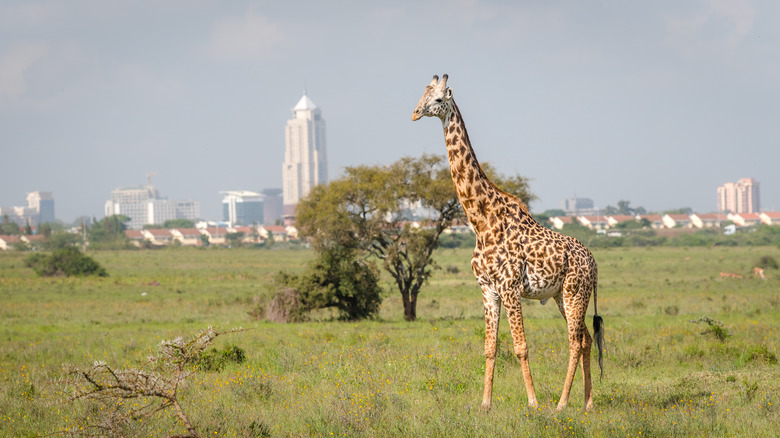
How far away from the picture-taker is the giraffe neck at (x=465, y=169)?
1188cm

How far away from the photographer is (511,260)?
11359mm

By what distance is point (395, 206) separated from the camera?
1073 inches

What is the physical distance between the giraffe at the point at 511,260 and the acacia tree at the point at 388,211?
14.9 meters

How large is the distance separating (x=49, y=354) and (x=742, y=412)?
610 inches

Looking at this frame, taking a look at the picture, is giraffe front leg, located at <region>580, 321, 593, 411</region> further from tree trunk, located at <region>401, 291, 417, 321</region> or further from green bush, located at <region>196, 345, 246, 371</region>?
tree trunk, located at <region>401, 291, 417, 321</region>

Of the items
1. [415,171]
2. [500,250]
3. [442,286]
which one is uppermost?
[415,171]

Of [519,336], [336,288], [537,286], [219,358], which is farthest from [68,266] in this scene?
[537,286]

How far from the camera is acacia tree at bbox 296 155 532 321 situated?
27359 mm

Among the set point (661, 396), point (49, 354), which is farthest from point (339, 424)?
point (49, 354)

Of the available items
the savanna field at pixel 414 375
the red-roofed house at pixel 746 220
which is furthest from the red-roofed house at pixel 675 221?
the savanna field at pixel 414 375

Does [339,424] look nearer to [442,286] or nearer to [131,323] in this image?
[131,323]

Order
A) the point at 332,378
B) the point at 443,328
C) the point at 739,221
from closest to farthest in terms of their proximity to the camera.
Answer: the point at 332,378 → the point at 443,328 → the point at 739,221

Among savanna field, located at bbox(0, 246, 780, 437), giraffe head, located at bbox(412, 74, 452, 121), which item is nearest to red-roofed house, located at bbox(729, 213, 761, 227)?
savanna field, located at bbox(0, 246, 780, 437)

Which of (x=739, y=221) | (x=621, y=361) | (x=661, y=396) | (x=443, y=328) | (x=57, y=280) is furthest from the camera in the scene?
(x=739, y=221)
